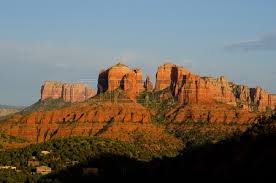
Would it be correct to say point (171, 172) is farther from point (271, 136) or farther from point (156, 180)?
point (271, 136)

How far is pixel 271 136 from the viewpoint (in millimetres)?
90625

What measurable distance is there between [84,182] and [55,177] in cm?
654

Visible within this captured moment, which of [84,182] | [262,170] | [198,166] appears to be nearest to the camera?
[262,170]

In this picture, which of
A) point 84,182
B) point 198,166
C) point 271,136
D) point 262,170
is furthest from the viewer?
point 84,182

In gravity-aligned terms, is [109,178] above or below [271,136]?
below

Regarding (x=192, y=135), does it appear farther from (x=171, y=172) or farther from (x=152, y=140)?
(x=171, y=172)

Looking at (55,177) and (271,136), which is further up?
(271,136)

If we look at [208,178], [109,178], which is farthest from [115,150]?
[208,178]

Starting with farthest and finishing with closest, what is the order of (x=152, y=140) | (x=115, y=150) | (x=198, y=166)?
(x=152, y=140) → (x=115, y=150) → (x=198, y=166)

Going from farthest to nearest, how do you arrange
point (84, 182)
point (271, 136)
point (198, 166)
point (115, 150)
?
point (115, 150)
point (84, 182)
point (198, 166)
point (271, 136)

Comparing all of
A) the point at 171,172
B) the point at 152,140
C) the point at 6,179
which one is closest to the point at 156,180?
the point at 171,172

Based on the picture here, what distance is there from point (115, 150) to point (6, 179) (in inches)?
1487

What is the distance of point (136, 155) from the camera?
153m

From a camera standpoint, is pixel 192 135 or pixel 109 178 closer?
pixel 109 178
